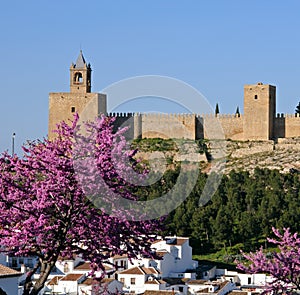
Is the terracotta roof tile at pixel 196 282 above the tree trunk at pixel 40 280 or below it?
below

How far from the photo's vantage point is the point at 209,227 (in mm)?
36250

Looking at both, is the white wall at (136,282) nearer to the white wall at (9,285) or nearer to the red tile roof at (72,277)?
the red tile roof at (72,277)

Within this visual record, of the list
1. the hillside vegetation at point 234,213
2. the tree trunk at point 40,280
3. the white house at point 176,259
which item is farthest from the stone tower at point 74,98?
the tree trunk at point 40,280

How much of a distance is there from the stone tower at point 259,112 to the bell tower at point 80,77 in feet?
29.0

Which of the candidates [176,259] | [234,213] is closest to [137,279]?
[176,259]

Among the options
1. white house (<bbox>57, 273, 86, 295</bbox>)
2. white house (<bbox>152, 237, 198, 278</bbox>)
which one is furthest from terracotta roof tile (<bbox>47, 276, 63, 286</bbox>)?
white house (<bbox>152, 237, 198, 278</bbox>)

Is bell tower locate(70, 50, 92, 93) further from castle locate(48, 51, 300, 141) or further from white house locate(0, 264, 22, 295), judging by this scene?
white house locate(0, 264, 22, 295)

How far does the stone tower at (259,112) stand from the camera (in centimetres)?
4809

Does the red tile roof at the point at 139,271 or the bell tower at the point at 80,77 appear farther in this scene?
the bell tower at the point at 80,77

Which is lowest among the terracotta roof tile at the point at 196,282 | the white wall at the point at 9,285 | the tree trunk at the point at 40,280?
the terracotta roof tile at the point at 196,282

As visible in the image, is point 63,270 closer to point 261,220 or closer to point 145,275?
point 145,275

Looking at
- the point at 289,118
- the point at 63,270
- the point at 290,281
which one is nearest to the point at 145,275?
the point at 63,270

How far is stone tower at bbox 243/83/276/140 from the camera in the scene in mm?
48094

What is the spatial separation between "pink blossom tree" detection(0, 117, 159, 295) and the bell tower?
4296cm
